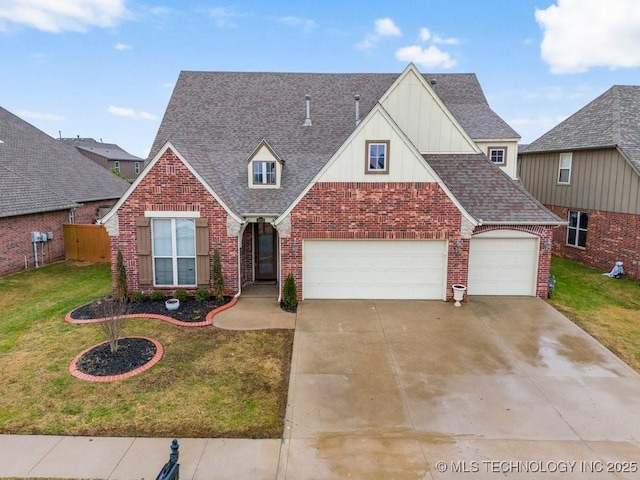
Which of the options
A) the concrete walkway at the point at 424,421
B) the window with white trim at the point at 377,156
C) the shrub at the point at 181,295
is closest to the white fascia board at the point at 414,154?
the window with white trim at the point at 377,156

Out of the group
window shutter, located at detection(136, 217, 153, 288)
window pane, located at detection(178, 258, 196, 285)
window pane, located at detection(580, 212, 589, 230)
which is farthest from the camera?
window pane, located at detection(580, 212, 589, 230)

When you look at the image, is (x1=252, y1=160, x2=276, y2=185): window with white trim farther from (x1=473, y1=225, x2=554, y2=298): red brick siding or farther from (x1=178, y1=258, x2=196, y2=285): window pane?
(x1=473, y1=225, x2=554, y2=298): red brick siding

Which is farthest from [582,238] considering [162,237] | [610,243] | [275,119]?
[162,237]

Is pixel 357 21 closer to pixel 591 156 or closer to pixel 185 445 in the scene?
pixel 591 156

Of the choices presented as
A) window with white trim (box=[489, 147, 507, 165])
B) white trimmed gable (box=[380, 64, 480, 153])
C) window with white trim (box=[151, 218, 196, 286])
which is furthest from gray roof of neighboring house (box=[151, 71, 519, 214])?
white trimmed gable (box=[380, 64, 480, 153])

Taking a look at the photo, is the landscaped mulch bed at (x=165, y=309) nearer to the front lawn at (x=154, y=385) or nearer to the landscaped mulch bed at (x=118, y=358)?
the front lawn at (x=154, y=385)

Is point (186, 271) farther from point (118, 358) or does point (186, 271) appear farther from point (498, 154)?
point (498, 154)
